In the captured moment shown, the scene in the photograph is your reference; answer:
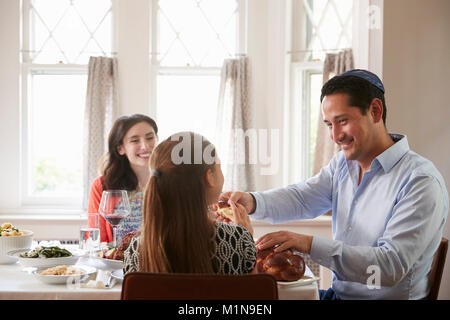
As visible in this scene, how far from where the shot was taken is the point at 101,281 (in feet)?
5.23

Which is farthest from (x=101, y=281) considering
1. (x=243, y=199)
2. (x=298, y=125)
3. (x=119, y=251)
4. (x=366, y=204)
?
(x=298, y=125)

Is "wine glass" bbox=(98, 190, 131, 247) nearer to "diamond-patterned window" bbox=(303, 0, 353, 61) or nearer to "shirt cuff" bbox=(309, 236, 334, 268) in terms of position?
"shirt cuff" bbox=(309, 236, 334, 268)

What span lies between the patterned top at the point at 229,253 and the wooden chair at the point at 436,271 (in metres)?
0.77

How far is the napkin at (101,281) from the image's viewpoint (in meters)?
1.57

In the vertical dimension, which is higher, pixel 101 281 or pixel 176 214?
pixel 176 214

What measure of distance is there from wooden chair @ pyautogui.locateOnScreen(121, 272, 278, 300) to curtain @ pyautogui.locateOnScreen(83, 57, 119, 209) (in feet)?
9.57

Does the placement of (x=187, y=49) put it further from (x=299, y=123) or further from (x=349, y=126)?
(x=349, y=126)

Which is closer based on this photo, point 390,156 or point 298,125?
point 390,156

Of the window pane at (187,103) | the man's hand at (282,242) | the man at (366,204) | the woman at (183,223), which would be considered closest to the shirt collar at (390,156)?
the man at (366,204)

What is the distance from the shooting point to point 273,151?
410 centimetres

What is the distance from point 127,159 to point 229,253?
1613 millimetres

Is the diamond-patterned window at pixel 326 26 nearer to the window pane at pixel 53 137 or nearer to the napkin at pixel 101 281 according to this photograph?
the window pane at pixel 53 137

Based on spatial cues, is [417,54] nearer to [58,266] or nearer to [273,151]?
[273,151]
